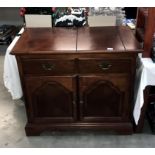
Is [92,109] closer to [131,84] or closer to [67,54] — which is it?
[131,84]

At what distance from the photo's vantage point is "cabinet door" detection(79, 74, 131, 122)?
5.26 ft

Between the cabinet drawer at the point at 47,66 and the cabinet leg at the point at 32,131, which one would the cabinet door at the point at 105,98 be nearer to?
the cabinet drawer at the point at 47,66

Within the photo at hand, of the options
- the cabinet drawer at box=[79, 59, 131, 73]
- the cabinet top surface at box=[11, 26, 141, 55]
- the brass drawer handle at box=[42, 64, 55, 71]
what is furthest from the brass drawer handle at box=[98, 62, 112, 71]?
the brass drawer handle at box=[42, 64, 55, 71]

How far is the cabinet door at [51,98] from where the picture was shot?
1616mm

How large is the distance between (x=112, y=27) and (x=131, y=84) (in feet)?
1.77

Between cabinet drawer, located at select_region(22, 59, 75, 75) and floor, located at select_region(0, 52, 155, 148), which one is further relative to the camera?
floor, located at select_region(0, 52, 155, 148)

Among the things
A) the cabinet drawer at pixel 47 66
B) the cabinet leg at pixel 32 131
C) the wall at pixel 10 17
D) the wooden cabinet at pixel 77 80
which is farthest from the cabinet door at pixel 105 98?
the wall at pixel 10 17

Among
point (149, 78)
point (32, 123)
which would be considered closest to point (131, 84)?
point (149, 78)

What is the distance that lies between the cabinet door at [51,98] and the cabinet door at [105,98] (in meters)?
0.08

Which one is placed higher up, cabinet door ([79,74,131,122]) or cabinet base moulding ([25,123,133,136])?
cabinet door ([79,74,131,122])

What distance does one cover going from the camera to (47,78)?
1.60 meters

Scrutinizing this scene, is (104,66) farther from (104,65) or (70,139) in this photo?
(70,139)

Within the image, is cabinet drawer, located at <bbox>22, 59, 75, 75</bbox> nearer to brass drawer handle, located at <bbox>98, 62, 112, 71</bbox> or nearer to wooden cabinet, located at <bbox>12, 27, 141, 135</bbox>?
wooden cabinet, located at <bbox>12, 27, 141, 135</bbox>

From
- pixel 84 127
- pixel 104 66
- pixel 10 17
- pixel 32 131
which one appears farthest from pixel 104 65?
pixel 10 17
